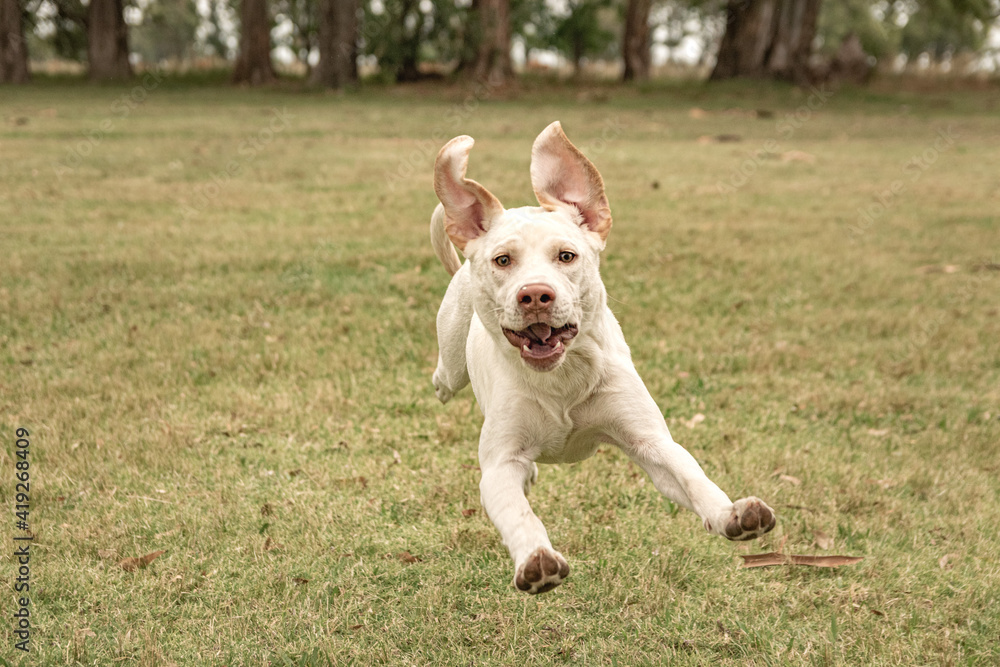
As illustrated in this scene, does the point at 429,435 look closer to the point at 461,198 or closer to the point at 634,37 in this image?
the point at 461,198

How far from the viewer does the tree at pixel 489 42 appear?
2950 centimetres

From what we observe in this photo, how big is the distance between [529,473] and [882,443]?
9.98 ft

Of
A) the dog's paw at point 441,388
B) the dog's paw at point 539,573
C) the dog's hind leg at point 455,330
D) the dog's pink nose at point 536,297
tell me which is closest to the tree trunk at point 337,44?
the dog's paw at point 441,388

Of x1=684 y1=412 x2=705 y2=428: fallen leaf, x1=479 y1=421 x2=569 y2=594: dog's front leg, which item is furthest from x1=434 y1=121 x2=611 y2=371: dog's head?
x1=684 y1=412 x2=705 y2=428: fallen leaf

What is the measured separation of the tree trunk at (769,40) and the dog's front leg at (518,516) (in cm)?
3345

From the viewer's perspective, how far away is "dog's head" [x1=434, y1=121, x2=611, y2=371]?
128 inches

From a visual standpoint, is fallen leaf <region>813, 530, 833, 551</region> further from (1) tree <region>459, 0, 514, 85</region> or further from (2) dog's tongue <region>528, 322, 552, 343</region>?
(1) tree <region>459, 0, 514, 85</region>

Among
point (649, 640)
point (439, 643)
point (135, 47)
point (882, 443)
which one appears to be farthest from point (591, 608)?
point (135, 47)

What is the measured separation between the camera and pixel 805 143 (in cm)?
2062

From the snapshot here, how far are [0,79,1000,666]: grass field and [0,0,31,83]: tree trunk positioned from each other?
2386cm

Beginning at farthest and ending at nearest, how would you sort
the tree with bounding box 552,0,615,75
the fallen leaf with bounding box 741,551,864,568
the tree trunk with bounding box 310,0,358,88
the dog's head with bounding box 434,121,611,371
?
the tree with bounding box 552,0,615,75 → the tree trunk with bounding box 310,0,358,88 → the fallen leaf with bounding box 741,551,864,568 → the dog's head with bounding box 434,121,611,371

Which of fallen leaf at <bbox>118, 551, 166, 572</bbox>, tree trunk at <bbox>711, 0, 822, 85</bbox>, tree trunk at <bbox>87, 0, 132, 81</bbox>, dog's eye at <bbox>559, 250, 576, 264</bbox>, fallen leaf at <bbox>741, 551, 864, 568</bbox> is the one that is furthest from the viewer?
tree trunk at <bbox>87, 0, 132, 81</bbox>

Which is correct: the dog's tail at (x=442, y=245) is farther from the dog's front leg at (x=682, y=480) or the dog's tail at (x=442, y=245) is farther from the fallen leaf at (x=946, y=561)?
the fallen leaf at (x=946, y=561)

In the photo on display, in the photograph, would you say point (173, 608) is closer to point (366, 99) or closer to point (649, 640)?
point (649, 640)
